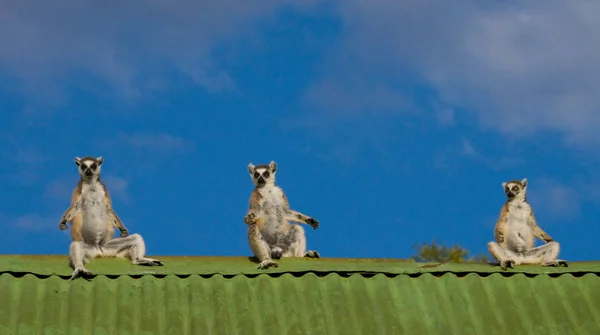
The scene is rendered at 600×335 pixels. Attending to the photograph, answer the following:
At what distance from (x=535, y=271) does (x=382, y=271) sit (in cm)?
339

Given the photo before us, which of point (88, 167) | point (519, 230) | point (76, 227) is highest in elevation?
point (88, 167)

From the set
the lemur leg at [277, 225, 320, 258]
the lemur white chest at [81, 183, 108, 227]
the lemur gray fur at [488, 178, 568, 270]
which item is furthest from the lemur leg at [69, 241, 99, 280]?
the lemur gray fur at [488, 178, 568, 270]

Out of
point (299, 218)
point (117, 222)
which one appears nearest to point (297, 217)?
point (299, 218)

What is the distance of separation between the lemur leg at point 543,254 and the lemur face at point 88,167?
33.2 feet

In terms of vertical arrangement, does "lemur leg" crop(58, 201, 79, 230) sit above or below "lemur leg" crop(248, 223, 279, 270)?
above

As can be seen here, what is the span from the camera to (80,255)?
22.3 m

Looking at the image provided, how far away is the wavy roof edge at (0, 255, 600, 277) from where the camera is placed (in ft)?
71.4

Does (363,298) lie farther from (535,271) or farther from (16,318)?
(16,318)

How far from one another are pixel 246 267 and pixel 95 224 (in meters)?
4.07

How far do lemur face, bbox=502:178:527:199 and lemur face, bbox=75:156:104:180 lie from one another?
10.2 metres

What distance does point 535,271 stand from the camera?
22984 mm

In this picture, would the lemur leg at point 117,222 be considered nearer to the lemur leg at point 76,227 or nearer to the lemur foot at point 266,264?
the lemur leg at point 76,227

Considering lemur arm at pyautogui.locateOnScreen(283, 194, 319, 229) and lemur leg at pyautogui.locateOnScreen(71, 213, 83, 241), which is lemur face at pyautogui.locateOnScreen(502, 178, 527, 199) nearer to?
lemur arm at pyautogui.locateOnScreen(283, 194, 319, 229)

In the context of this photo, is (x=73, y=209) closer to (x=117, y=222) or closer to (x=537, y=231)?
(x=117, y=222)
